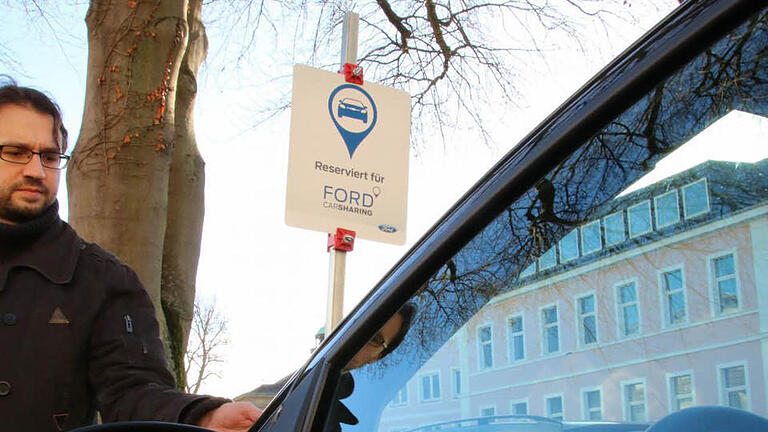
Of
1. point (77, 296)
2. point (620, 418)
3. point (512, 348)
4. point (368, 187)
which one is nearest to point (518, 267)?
point (512, 348)

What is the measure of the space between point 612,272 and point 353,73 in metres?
4.20

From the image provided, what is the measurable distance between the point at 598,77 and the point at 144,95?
5117 millimetres

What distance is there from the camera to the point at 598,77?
3.86 ft

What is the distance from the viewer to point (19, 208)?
2.48m

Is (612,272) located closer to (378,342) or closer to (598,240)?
(598,240)

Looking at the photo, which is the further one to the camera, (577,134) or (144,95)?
(144,95)

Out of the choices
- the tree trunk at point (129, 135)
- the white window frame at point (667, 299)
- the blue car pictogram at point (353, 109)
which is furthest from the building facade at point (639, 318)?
the tree trunk at point (129, 135)

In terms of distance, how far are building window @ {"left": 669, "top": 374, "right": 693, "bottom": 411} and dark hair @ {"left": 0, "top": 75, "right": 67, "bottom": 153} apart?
6.77 ft

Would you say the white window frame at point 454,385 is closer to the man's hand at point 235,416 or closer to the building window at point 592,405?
the building window at point 592,405

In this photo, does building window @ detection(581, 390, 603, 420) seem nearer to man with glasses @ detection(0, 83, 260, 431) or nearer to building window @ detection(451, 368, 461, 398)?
building window @ detection(451, 368, 461, 398)

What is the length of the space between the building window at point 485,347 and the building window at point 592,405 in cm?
16

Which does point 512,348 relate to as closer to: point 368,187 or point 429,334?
point 429,334

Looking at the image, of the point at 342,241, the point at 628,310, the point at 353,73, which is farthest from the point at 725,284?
the point at 353,73

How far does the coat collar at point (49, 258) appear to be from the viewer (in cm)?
247
